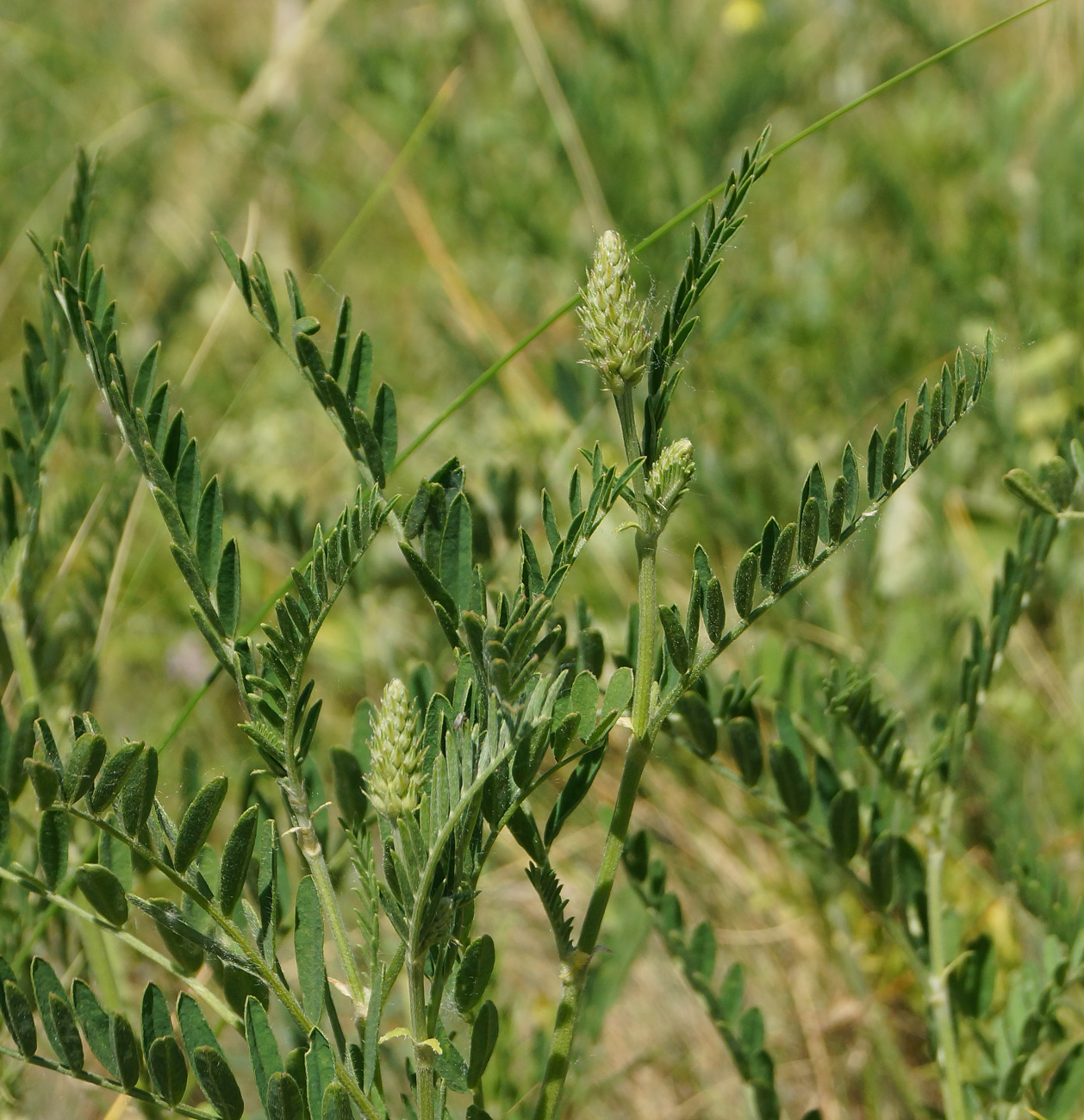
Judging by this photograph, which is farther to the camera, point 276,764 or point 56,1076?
point 56,1076

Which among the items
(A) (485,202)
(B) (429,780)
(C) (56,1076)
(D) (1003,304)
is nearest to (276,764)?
(B) (429,780)

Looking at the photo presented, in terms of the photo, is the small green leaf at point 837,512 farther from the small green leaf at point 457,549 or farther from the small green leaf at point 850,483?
the small green leaf at point 457,549

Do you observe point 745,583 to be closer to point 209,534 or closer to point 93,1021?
point 209,534

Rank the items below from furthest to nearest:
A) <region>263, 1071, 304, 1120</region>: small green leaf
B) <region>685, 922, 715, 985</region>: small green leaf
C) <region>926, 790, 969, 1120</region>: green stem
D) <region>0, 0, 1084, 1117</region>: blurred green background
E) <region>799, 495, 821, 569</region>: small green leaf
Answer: <region>0, 0, 1084, 1117</region>: blurred green background → <region>685, 922, 715, 985</region>: small green leaf → <region>926, 790, 969, 1120</region>: green stem → <region>799, 495, 821, 569</region>: small green leaf → <region>263, 1071, 304, 1120</region>: small green leaf

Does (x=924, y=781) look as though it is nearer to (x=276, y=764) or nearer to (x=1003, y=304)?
(x=276, y=764)

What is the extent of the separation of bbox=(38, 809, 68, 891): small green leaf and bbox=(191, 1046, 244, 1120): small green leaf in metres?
0.15

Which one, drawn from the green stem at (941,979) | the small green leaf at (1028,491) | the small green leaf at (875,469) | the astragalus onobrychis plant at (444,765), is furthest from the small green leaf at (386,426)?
the green stem at (941,979)

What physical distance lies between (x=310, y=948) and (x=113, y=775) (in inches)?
6.6

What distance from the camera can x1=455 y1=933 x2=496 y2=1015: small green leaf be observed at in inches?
27.1

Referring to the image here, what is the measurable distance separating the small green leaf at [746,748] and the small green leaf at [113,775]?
0.45 metres

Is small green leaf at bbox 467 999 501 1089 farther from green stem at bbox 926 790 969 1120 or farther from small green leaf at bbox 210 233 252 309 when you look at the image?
small green leaf at bbox 210 233 252 309

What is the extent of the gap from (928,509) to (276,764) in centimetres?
126

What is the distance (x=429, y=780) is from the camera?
690mm

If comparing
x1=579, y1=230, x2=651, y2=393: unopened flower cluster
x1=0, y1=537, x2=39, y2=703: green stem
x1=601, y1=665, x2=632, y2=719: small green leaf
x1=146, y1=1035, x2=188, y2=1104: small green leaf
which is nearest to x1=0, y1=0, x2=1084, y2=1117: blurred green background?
x1=0, y1=537, x2=39, y2=703: green stem
